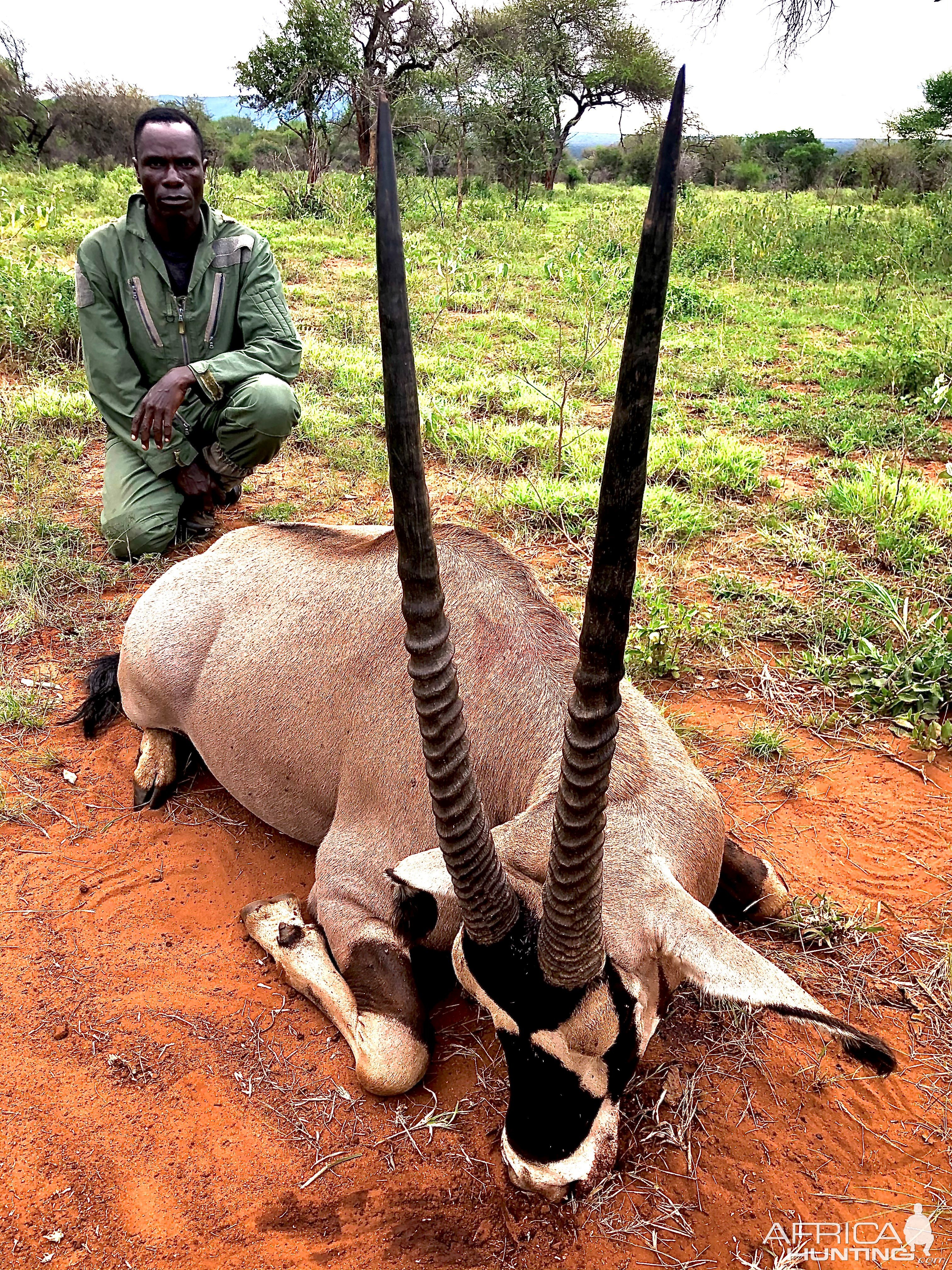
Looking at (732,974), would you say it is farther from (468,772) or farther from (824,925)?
(824,925)

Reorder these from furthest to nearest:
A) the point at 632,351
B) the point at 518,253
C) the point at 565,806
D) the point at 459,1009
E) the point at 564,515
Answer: the point at 518,253, the point at 564,515, the point at 459,1009, the point at 565,806, the point at 632,351

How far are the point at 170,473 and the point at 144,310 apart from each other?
3.61 ft

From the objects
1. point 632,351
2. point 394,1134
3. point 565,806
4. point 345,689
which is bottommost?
point 394,1134

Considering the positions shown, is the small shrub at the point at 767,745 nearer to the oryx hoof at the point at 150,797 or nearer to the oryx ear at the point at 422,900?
the oryx ear at the point at 422,900

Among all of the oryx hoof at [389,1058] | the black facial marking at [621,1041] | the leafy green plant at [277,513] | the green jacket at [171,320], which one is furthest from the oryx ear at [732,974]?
the green jacket at [171,320]

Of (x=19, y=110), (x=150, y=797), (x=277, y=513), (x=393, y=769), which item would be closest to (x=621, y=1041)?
(x=393, y=769)

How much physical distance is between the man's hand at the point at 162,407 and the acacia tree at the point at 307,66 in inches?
879

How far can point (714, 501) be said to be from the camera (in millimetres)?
6961

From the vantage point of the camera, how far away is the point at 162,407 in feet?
20.2

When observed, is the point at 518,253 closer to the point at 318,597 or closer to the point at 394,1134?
the point at 318,597

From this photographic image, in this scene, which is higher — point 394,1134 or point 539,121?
point 539,121

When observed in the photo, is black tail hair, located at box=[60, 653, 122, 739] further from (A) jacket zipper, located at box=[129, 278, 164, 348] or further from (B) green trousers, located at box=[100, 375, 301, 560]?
(A) jacket zipper, located at box=[129, 278, 164, 348]

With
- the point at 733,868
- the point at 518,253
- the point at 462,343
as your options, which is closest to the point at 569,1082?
the point at 733,868

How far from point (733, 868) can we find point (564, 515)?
3489mm
